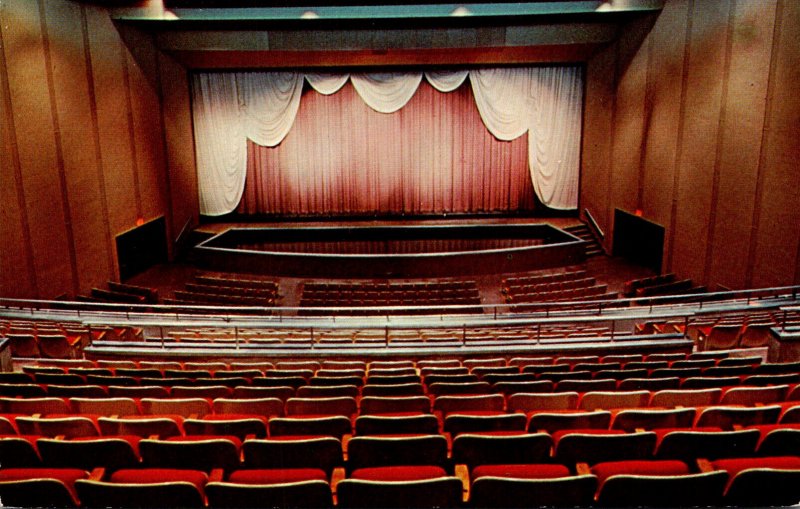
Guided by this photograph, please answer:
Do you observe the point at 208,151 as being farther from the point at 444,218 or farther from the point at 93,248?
the point at 444,218

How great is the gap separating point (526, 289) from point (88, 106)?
10313 millimetres

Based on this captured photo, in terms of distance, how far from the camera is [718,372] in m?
5.51

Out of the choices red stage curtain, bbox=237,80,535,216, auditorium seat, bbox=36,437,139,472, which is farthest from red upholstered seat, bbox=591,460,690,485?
red stage curtain, bbox=237,80,535,216

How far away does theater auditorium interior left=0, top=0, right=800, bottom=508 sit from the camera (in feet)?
11.1

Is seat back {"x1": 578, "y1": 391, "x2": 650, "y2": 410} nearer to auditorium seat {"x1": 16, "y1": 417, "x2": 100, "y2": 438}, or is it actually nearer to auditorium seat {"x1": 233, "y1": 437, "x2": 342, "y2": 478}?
auditorium seat {"x1": 233, "y1": 437, "x2": 342, "y2": 478}

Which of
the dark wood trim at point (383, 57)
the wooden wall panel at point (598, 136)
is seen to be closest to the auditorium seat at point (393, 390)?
the dark wood trim at point (383, 57)

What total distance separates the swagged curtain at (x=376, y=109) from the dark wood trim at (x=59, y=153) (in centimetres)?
665

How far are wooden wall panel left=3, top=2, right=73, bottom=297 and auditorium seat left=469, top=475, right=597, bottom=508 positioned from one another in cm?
1150

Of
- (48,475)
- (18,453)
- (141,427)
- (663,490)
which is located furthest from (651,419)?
(18,453)

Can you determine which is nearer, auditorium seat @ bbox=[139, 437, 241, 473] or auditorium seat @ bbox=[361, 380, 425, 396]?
auditorium seat @ bbox=[139, 437, 241, 473]

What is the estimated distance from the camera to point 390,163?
2039cm

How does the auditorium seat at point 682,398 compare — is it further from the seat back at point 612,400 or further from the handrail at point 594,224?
the handrail at point 594,224

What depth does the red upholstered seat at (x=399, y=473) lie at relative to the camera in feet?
10.2

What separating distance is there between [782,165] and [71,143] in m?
13.6
